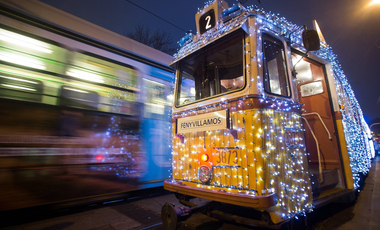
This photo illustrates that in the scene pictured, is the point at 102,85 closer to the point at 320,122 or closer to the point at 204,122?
the point at 204,122

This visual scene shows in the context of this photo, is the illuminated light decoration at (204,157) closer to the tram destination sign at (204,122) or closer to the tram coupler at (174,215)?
the tram destination sign at (204,122)

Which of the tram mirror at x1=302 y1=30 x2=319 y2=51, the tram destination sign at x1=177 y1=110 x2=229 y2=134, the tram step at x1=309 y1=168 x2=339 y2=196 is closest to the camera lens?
the tram destination sign at x1=177 y1=110 x2=229 y2=134

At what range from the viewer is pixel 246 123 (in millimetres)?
2221

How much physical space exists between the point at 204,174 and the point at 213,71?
5.58ft

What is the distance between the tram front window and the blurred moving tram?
1.46 m

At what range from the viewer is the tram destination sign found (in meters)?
2.37

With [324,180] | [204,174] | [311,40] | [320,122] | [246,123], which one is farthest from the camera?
[320,122]

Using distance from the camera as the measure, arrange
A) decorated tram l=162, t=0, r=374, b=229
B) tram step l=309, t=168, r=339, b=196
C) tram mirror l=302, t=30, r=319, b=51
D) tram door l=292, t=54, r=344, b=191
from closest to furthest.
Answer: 1. decorated tram l=162, t=0, r=374, b=229
2. tram mirror l=302, t=30, r=319, b=51
3. tram step l=309, t=168, r=339, b=196
4. tram door l=292, t=54, r=344, b=191

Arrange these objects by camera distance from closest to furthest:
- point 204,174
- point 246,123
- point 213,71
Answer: point 246,123
point 204,174
point 213,71

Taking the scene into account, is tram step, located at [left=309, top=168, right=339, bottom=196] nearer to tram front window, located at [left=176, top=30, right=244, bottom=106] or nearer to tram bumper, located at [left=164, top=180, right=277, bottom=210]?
tram bumper, located at [left=164, top=180, right=277, bottom=210]

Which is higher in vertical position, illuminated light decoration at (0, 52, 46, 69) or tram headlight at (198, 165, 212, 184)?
illuminated light decoration at (0, 52, 46, 69)

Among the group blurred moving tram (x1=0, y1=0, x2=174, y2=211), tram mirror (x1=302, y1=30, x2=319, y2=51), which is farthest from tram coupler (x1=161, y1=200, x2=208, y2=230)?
tram mirror (x1=302, y1=30, x2=319, y2=51)

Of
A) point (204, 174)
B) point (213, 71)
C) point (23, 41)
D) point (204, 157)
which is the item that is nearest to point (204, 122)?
point (204, 157)

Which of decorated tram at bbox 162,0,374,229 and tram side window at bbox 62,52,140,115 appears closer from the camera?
decorated tram at bbox 162,0,374,229
